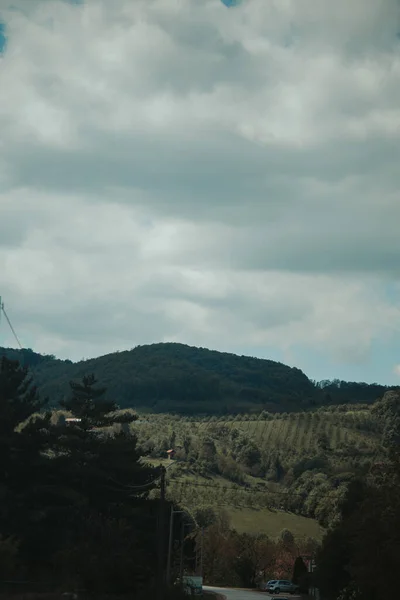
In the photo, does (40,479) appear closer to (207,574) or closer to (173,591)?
(173,591)

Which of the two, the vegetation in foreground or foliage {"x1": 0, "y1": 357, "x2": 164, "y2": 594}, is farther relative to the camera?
foliage {"x1": 0, "y1": 357, "x2": 164, "y2": 594}

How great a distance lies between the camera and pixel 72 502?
6353 centimetres

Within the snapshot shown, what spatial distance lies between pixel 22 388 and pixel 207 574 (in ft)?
216

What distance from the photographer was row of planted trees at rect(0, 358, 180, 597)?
51031mm

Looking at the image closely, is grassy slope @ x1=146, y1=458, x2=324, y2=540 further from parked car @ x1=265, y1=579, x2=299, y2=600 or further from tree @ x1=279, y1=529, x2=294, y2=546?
parked car @ x1=265, y1=579, x2=299, y2=600

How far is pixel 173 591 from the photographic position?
174 ft

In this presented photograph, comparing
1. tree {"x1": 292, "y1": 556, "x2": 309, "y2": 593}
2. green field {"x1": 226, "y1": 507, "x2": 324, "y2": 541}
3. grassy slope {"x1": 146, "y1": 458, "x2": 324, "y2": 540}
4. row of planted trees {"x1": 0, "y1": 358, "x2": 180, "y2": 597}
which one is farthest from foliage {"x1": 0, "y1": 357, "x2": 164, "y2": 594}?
green field {"x1": 226, "y1": 507, "x2": 324, "y2": 541}

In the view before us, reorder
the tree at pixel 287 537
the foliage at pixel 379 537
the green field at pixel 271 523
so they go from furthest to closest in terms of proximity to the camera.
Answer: the green field at pixel 271 523
the tree at pixel 287 537
the foliage at pixel 379 537

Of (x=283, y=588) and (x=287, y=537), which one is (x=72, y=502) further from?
(x=287, y=537)

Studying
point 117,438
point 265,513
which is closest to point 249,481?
point 265,513

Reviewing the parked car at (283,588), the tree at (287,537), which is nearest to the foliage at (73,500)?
the parked car at (283,588)

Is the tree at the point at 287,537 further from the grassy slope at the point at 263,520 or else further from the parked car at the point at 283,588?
the parked car at the point at 283,588

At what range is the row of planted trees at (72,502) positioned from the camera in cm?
5103

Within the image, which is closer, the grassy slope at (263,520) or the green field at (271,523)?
the green field at (271,523)
